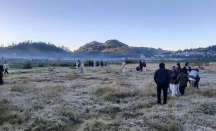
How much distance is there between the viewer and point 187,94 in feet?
33.6

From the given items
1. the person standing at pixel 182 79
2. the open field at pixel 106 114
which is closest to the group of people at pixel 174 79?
the person standing at pixel 182 79

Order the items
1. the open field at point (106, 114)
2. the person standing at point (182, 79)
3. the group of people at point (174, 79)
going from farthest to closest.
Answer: the person standing at point (182, 79) → the group of people at point (174, 79) → the open field at point (106, 114)

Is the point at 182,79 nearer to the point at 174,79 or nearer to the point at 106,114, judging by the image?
the point at 174,79

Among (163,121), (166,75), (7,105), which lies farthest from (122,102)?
(7,105)

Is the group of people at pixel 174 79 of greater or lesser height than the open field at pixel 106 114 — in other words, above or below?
above

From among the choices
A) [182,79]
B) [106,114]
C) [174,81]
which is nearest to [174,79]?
[174,81]

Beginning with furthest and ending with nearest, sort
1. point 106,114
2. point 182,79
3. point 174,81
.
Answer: point 182,79, point 174,81, point 106,114

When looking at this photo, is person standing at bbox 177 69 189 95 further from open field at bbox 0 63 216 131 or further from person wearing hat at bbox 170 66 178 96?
open field at bbox 0 63 216 131

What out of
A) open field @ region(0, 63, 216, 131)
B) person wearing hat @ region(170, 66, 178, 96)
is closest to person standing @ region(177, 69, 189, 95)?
person wearing hat @ region(170, 66, 178, 96)

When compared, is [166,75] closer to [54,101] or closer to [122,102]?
[122,102]

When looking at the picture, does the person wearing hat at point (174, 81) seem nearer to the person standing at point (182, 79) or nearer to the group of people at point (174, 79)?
the group of people at point (174, 79)

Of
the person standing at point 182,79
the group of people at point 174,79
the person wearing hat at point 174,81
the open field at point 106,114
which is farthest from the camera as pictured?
the person standing at point 182,79

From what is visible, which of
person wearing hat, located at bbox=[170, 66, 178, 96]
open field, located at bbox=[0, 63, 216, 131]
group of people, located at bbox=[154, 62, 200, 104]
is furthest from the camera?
person wearing hat, located at bbox=[170, 66, 178, 96]

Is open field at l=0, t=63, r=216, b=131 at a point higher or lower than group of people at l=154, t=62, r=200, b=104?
lower
